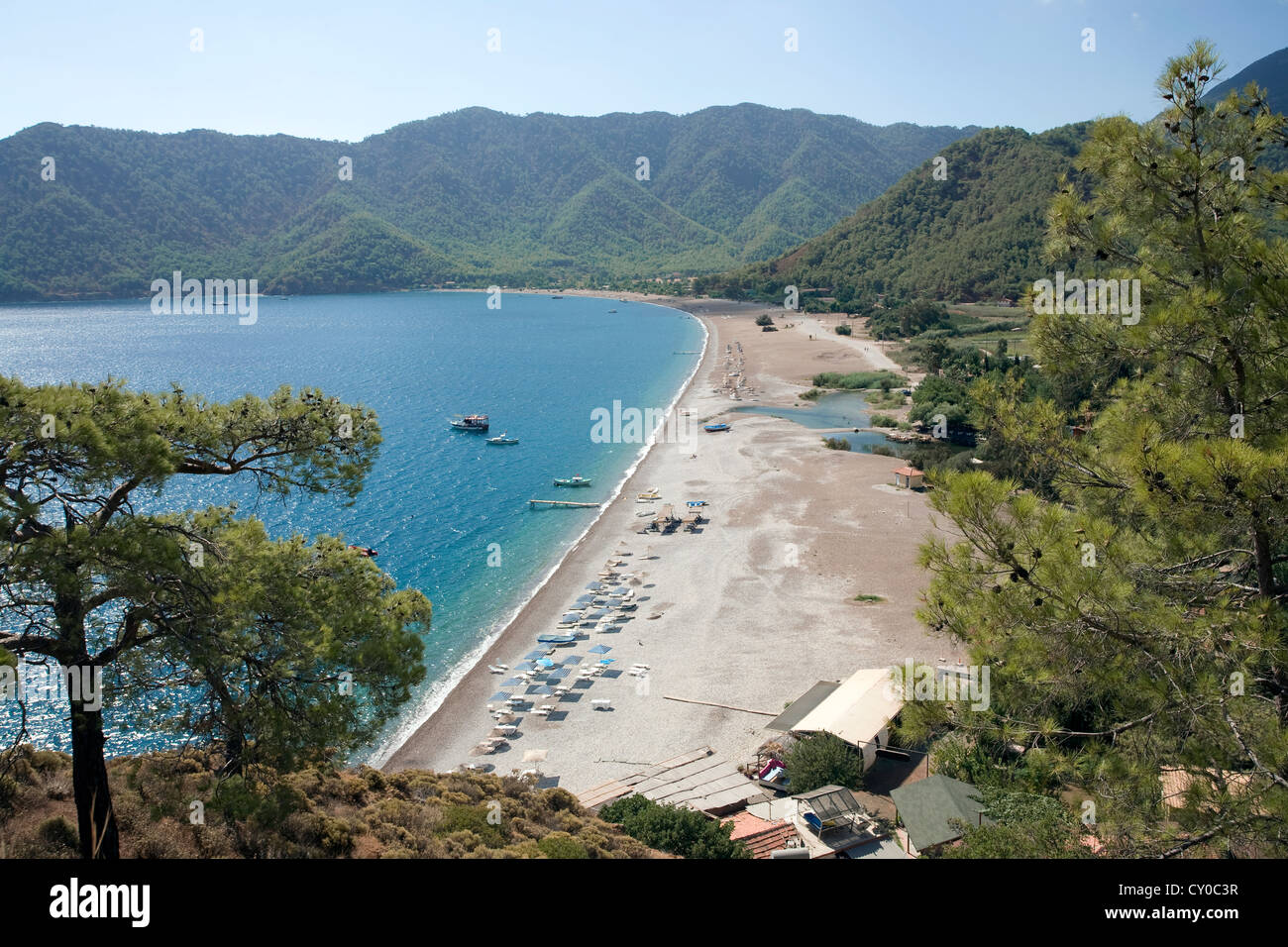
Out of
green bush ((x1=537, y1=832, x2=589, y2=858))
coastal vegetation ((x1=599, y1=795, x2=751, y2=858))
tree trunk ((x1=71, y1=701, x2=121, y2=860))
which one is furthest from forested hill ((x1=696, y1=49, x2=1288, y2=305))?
tree trunk ((x1=71, y1=701, x2=121, y2=860))

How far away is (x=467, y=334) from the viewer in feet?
392

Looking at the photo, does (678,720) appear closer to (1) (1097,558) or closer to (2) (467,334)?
(1) (1097,558)

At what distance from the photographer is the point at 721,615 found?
89.4ft

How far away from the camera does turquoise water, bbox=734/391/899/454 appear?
174 feet

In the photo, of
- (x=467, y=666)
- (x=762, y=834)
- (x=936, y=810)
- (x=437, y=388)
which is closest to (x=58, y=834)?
(x=762, y=834)

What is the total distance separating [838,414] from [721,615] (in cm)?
3815

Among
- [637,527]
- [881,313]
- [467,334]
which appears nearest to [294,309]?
[467,334]

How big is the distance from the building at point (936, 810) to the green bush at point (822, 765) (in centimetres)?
180

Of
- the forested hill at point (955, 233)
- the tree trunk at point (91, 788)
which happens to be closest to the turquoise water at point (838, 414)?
the tree trunk at point (91, 788)

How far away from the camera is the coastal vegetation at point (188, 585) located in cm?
734

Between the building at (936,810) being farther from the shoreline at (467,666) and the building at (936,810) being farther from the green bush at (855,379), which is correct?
the green bush at (855,379)

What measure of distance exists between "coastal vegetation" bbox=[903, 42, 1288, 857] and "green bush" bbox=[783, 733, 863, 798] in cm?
Answer: 844
